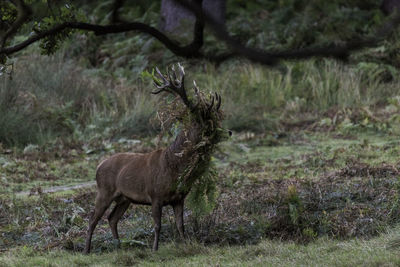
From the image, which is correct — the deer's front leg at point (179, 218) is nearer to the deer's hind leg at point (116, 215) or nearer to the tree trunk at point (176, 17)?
the deer's hind leg at point (116, 215)

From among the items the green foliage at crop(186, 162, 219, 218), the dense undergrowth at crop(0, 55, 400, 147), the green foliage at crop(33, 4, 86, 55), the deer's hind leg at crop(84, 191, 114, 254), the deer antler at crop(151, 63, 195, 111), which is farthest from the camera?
the dense undergrowth at crop(0, 55, 400, 147)

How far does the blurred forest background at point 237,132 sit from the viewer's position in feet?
21.7

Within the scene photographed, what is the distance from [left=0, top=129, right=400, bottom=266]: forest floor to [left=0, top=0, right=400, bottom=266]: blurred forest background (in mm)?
26

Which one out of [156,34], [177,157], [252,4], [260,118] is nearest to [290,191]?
[177,157]

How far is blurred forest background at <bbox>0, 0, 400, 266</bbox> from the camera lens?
21.7 feet

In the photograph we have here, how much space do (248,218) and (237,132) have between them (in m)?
7.66

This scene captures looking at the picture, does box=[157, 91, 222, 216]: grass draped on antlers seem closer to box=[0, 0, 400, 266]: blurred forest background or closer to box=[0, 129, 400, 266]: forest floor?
box=[0, 0, 400, 266]: blurred forest background

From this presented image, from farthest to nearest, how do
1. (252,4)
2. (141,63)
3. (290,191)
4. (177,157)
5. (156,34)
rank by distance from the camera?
(252,4)
(141,63)
(290,191)
(177,157)
(156,34)

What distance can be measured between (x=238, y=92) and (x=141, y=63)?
4053mm

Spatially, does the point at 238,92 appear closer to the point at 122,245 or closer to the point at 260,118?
the point at 260,118

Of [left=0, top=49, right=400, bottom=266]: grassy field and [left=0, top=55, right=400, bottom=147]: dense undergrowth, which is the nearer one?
[left=0, top=49, right=400, bottom=266]: grassy field

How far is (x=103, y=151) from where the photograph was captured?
46.8ft

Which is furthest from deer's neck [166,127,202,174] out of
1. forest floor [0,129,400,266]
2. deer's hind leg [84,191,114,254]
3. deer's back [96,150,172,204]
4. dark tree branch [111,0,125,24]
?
dark tree branch [111,0,125,24]

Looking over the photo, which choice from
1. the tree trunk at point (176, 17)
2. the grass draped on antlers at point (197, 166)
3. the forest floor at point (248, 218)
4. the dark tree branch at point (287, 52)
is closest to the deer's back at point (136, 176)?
the grass draped on antlers at point (197, 166)
